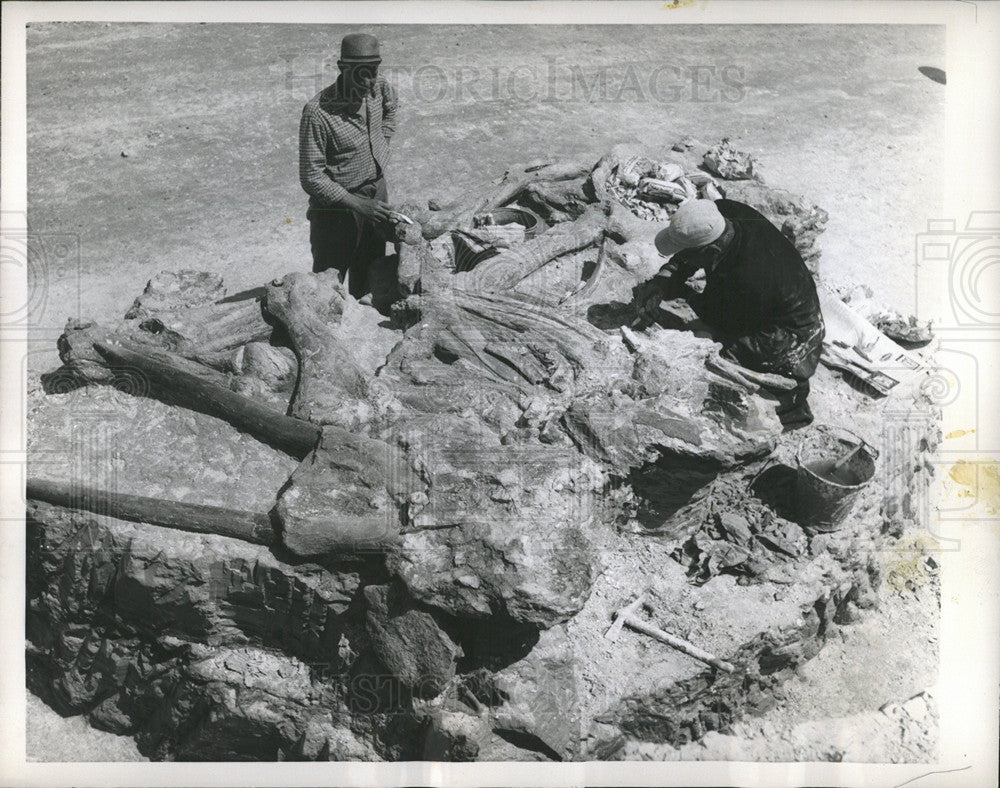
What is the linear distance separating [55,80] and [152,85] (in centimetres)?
69

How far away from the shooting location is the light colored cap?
5961 mm

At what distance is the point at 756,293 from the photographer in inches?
244

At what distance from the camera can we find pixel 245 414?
19.1 feet

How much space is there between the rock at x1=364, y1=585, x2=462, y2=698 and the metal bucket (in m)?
2.10

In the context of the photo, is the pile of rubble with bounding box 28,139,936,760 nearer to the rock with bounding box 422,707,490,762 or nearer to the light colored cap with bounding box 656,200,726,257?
the rock with bounding box 422,707,490,762

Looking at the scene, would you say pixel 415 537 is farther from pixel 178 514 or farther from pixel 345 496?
pixel 178 514

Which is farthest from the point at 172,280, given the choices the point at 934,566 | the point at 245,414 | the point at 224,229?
the point at 934,566

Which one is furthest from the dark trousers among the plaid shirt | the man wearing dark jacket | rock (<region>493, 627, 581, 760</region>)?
rock (<region>493, 627, 581, 760</region>)

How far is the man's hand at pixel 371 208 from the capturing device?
6.56m

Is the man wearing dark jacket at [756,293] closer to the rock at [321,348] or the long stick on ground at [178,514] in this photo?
the rock at [321,348]

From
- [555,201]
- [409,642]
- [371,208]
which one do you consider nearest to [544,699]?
[409,642]

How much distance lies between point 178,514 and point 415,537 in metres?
1.24

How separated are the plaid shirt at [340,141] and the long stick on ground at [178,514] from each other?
208 centimetres

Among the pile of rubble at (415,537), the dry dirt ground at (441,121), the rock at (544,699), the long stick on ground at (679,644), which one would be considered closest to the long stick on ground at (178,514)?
the pile of rubble at (415,537)
